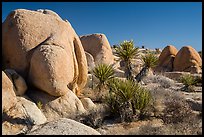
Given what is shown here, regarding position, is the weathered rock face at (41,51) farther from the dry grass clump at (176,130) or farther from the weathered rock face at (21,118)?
the dry grass clump at (176,130)

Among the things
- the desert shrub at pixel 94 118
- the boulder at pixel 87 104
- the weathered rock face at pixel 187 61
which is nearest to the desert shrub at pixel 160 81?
the boulder at pixel 87 104

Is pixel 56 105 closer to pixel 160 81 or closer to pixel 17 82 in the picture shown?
pixel 17 82

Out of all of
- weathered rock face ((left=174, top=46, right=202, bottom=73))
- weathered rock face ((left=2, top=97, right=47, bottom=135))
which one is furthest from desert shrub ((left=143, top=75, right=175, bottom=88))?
weathered rock face ((left=2, top=97, right=47, bottom=135))

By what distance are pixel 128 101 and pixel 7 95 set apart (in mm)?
3243

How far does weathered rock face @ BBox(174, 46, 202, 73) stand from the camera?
2139 centimetres

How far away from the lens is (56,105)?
8.32 meters

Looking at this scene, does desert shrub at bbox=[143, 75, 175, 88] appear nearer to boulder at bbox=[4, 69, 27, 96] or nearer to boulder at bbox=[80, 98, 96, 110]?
boulder at bbox=[80, 98, 96, 110]

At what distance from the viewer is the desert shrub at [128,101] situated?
7.86m

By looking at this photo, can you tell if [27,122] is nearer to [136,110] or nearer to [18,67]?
[18,67]

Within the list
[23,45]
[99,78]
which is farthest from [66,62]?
[99,78]

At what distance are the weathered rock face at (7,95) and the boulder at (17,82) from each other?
0.55 m

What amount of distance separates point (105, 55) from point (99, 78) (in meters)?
7.79

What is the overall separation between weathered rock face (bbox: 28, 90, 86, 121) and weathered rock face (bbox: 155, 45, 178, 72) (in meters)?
16.1

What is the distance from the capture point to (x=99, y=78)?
11.0 m
